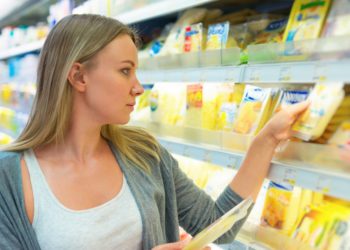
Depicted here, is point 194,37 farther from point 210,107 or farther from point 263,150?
point 263,150

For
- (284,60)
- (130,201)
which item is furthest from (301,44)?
(130,201)

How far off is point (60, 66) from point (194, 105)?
69 cm

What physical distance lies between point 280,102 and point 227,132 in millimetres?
223

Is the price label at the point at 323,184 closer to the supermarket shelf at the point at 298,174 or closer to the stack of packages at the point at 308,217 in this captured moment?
the supermarket shelf at the point at 298,174

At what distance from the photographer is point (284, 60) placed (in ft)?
3.80

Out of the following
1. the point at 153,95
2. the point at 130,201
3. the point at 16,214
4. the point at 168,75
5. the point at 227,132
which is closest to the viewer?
the point at 16,214

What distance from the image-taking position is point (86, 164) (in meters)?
1.28

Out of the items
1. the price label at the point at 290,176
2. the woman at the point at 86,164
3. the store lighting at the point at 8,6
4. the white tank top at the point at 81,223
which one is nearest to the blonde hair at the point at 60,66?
the woman at the point at 86,164

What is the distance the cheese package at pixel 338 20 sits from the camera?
1100 millimetres

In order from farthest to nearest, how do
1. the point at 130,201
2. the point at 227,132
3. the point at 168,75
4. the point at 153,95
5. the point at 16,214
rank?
1. the point at 153,95
2. the point at 168,75
3. the point at 227,132
4. the point at 130,201
5. the point at 16,214

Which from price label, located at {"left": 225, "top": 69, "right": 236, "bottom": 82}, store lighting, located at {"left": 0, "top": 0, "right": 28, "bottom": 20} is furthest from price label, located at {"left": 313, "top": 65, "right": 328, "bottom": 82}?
store lighting, located at {"left": 0, "top": 0, "right": 28, "bottom": 20}

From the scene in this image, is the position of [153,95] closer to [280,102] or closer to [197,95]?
[197,95]

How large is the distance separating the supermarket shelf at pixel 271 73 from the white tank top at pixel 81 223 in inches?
21.5

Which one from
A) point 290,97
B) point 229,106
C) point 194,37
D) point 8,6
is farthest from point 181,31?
point 8,6
